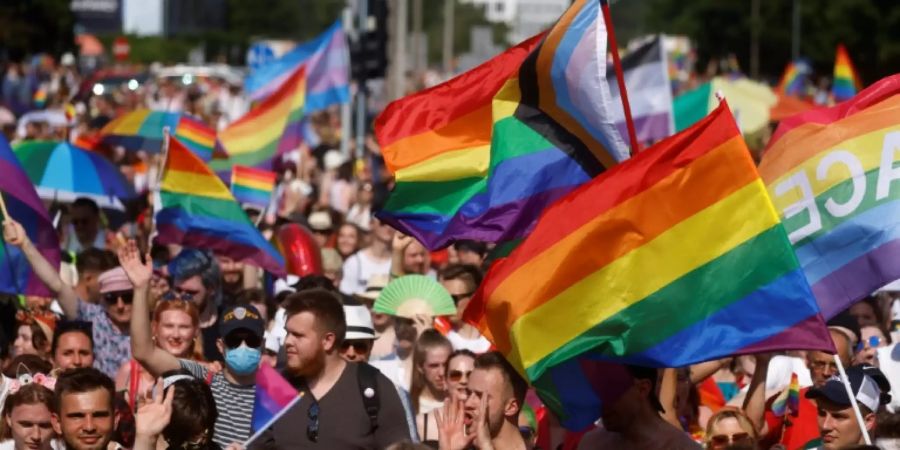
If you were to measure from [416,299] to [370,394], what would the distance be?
9.53 ft

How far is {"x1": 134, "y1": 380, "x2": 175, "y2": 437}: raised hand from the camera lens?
709cm

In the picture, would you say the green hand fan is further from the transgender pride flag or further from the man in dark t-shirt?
the transgender pride flag

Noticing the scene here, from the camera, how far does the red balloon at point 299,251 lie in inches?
535

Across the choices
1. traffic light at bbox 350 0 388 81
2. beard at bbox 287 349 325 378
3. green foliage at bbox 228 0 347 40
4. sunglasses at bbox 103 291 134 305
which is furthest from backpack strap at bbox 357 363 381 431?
green foliage at bbox 228 0 347 40

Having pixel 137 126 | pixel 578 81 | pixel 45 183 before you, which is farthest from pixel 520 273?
pixel 137 126

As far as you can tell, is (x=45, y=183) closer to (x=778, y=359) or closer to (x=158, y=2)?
(x=778, y=359)

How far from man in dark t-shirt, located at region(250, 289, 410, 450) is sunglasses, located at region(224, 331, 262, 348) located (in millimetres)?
631

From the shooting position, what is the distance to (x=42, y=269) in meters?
10.6

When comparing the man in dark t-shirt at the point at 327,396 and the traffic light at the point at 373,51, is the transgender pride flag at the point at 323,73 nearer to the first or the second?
the traffic light at the point at 373,51

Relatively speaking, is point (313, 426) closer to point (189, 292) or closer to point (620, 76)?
point (620, 76)

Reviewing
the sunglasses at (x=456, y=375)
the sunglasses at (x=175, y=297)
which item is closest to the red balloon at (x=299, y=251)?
the sunglasses at (x=175, y=297)

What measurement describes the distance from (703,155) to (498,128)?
2.49 meters

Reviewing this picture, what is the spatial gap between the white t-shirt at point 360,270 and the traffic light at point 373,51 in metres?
11.9

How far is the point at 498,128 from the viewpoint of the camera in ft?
31.3
